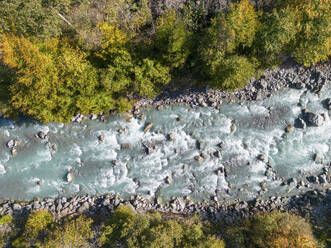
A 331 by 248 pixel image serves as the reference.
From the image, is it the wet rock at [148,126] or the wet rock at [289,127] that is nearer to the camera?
the wet rock at [289,127]

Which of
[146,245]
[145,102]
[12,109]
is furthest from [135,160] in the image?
[12,109]

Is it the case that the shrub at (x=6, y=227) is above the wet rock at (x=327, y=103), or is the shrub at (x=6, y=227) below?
below

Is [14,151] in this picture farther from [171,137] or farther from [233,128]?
[233,128]

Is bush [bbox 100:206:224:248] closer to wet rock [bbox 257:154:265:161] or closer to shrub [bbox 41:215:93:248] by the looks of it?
shrub [bbox 41:215:93:248]

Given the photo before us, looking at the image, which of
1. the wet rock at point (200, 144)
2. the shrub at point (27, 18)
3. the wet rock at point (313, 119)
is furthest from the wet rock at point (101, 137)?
the wet rock at point (313, 119)

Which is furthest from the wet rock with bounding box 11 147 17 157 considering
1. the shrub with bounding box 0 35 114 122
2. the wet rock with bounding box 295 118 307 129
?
the wet rock with bounding box 295 118 307 129

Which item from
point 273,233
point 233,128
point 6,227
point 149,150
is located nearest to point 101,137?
point 149,150

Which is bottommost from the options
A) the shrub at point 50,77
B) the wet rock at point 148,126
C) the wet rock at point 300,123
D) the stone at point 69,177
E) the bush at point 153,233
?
the bush at point 153,233

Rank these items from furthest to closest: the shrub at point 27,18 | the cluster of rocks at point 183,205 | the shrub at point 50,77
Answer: the cluster of rocks at point 183,205 < the shrub at point 27,18 < the shrub at point 50,77

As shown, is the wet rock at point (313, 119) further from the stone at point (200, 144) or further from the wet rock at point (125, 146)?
the wet rock at point (125, 146)
